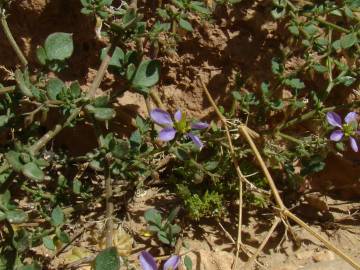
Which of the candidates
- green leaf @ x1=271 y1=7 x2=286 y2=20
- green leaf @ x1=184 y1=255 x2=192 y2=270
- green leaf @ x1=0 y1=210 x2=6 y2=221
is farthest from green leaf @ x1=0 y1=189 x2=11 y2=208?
green leaf @ x1=271 y1=7 x2=286 y2=20

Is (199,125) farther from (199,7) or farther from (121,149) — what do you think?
(199,7)

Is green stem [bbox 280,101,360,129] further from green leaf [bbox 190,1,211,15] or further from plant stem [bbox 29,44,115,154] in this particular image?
plant stem [bbox 29,44,115,154]

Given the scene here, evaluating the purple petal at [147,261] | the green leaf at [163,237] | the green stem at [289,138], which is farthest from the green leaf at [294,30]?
the purple petal at [147,261]

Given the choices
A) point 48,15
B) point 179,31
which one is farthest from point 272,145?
point 48,15

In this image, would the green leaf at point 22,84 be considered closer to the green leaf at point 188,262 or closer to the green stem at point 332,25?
the green leaf at point 188,262

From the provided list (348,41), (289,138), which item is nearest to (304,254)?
(289,138)

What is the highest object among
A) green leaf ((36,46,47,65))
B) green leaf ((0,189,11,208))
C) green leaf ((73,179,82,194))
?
green leaf ((36,46,47,65))
